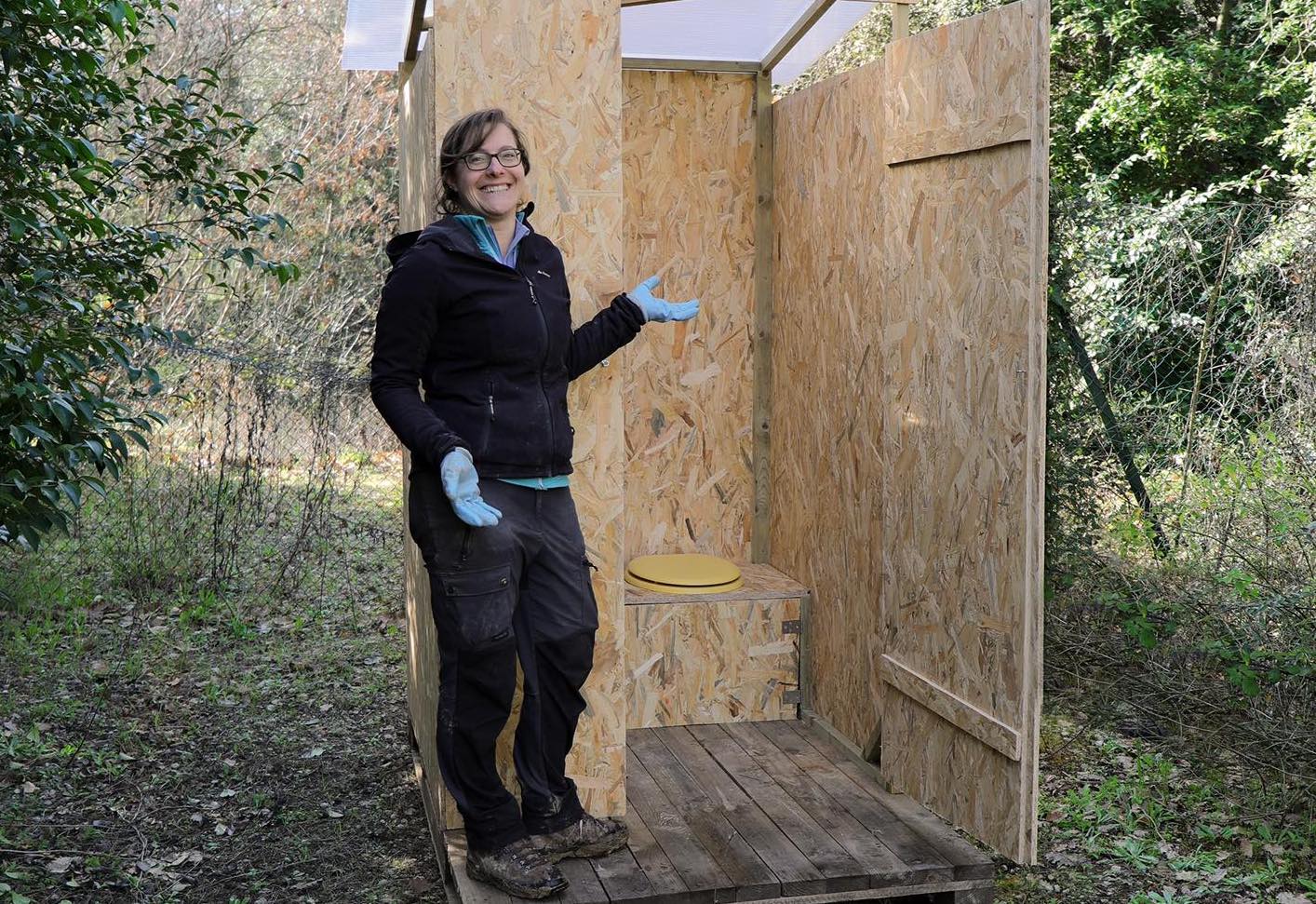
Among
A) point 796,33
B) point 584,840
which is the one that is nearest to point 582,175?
point 796,33

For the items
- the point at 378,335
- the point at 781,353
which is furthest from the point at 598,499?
the point at 781,353

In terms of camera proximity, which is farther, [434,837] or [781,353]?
[781,353]

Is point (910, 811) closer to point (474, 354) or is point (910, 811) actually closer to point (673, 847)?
point (673, 847)

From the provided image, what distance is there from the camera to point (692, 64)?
5.18m

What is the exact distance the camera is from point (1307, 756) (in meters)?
4.27

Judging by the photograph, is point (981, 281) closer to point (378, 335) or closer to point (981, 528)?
point (981, 528)

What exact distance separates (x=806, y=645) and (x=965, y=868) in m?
1.50

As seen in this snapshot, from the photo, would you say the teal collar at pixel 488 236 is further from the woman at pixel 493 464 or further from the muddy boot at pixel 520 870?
the muddy boot at pixel 520 870

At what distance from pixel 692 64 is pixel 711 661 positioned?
2445 millimetres

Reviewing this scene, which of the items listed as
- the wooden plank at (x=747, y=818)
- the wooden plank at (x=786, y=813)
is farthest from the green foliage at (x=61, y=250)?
the wooden plank at (x=786, y=813)

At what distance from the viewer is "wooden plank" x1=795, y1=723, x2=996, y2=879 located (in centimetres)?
348

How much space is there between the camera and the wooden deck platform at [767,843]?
10.9 ft

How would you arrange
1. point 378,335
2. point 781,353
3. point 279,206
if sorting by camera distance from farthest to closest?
point 279,206 → point 781,353 → point 378,335

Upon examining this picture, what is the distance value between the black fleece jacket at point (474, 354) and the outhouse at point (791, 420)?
1.11 ft
